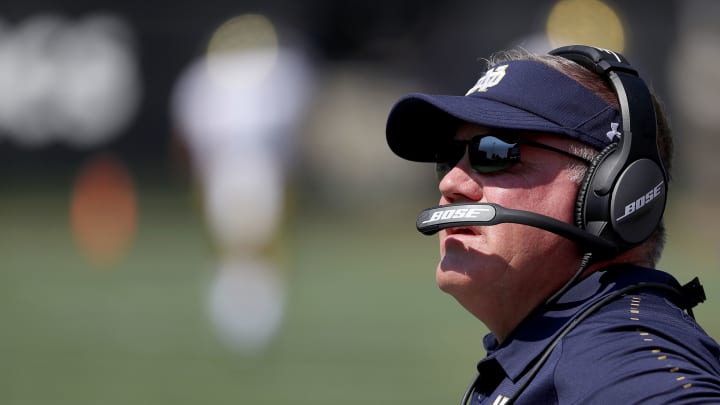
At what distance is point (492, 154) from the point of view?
7.16 ft

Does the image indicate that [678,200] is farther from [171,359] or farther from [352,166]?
[171,359]

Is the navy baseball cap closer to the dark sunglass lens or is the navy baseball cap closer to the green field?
the dark sunglass lens

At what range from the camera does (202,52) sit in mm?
16953

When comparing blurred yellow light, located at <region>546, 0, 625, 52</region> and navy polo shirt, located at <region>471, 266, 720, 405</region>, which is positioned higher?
blurred yellow light, located at <region>546, 0, 625, 52</region>

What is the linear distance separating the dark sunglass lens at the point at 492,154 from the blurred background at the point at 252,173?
6.14m

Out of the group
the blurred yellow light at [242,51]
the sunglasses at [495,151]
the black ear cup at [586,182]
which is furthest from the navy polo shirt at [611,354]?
the blurred yellow light at [242,51]

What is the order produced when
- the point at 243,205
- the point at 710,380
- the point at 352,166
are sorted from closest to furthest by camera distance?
the point at 710,380 < the point at 243,205 < the point at 352,166

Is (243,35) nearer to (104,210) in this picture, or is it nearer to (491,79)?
(104,210)

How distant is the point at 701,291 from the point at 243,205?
1039 cm

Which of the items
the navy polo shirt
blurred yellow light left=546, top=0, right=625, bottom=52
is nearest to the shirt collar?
the navy polo shirt

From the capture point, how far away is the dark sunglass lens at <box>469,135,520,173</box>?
2164 mm

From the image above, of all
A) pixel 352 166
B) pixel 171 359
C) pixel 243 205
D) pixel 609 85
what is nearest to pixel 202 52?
pixel 352 166

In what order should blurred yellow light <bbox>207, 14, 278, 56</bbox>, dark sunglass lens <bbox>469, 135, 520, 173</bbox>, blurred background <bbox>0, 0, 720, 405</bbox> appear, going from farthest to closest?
blurred yellow light <bbox>207, 14, 278, 56</bbox>, blurred background <bbox>0, 0, 720, 405</bbox>, dark sunglass lens <bbox>469, 135, 520, 173</bbox>

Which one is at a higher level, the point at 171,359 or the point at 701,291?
the point at 171,359
